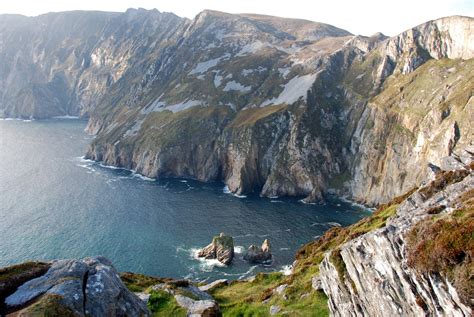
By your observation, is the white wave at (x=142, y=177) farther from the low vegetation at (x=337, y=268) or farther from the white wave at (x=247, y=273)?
the low vegetation at (x=337, y=268)

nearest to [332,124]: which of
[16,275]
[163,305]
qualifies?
[163,305]

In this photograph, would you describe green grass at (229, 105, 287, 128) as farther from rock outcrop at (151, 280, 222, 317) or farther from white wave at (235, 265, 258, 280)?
rock outcrop at (151, 280, 222, 317)

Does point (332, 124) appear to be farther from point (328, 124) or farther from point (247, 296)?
point (247, 296)

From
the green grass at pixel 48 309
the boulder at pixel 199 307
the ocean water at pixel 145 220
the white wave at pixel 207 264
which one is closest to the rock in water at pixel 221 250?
the white wave at pixel 207 264

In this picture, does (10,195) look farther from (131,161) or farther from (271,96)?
(271,96)

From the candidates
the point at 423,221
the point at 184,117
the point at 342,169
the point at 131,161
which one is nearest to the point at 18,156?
the point at 131,161
